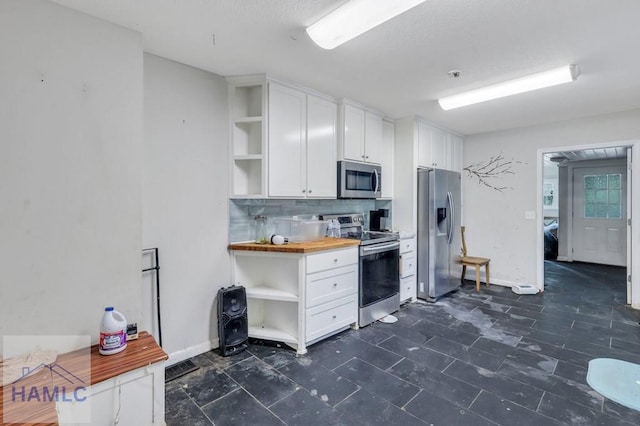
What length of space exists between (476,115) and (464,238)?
2.15m

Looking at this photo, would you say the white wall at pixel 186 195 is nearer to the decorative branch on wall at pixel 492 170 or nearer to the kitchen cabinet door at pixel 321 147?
the kitchen cabinet door at pixel 321 147

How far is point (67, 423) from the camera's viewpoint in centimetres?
141

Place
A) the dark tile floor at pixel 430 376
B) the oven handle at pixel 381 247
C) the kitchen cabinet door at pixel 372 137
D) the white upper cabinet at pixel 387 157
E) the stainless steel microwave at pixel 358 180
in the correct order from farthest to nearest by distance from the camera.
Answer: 1. the white upper cabinet at pixel 387 157
2. the kitchen cabinet door at pixel 372 137
3. the stainless steel microwave at pixel 358 180
4. the oven handle at pixel 381 247
5. the dark tile floor at pixel 430 376

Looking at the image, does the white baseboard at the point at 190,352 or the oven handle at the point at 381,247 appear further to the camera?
the oven handle at the point at 381,247

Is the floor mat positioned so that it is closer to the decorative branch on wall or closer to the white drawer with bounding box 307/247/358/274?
the white drawer with bounding box 307/247/358/274

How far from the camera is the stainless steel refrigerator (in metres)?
3.93

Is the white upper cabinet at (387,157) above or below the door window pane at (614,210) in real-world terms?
above

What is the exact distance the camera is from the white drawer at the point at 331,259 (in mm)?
2723

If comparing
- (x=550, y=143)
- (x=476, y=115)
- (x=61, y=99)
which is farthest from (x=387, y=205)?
(x=61, y=99)

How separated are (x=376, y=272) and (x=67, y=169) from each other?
2786 mm

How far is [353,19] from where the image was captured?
1770mm

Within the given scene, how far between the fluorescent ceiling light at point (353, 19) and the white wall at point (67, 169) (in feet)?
4.01

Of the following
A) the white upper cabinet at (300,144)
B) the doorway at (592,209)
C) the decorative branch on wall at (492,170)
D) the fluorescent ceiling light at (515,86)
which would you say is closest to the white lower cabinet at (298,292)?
the white upper cabinet at (300,144)

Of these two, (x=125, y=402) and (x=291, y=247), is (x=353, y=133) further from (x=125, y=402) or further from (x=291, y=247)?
(x=125, y=402)
